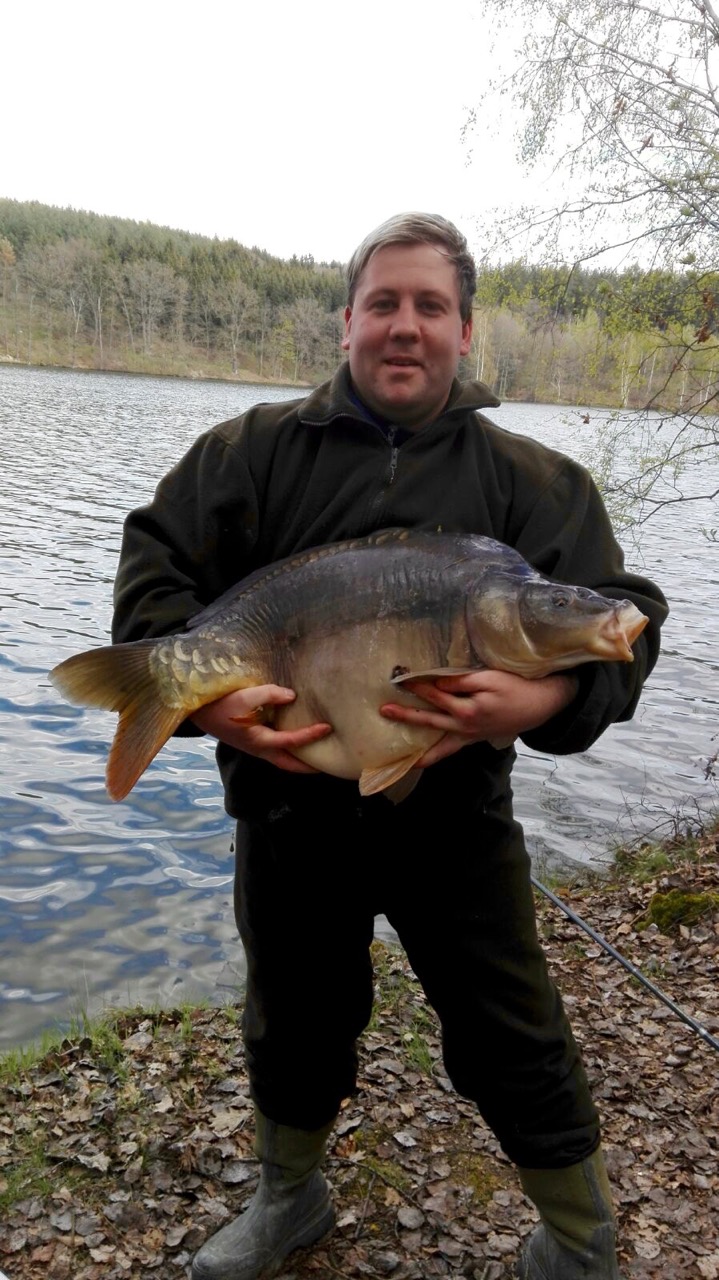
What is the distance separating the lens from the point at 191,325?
9644cm

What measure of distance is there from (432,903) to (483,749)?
408 mm

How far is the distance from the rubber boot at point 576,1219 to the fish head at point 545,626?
4.42 ft

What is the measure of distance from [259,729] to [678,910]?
155 inches

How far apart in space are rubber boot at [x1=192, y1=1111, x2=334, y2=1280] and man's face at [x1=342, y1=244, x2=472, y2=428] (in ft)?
6.82

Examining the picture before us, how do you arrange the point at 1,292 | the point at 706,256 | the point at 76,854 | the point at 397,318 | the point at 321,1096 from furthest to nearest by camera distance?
1. the point at 1,292
2. the point at 706,256
3. the point at 76,854
4. the point at 321,1096
5. the point at 397,318

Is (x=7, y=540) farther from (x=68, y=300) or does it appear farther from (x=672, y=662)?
(x=68, y=300)

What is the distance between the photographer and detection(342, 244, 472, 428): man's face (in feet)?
7.57

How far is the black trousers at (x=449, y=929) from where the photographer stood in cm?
234

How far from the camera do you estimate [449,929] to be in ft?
7.72

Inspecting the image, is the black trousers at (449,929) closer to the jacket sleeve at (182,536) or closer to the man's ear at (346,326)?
the jacket sleeve at (182,536)

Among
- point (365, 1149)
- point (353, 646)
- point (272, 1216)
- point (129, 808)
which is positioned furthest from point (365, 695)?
point (129, 808)

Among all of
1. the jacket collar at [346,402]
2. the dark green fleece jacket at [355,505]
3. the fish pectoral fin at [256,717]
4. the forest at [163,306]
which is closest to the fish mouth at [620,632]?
the dark green fleece jacket at [355,505]

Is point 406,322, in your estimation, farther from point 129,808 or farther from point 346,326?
point 129,808

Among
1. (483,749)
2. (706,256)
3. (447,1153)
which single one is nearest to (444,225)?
(483,749)
